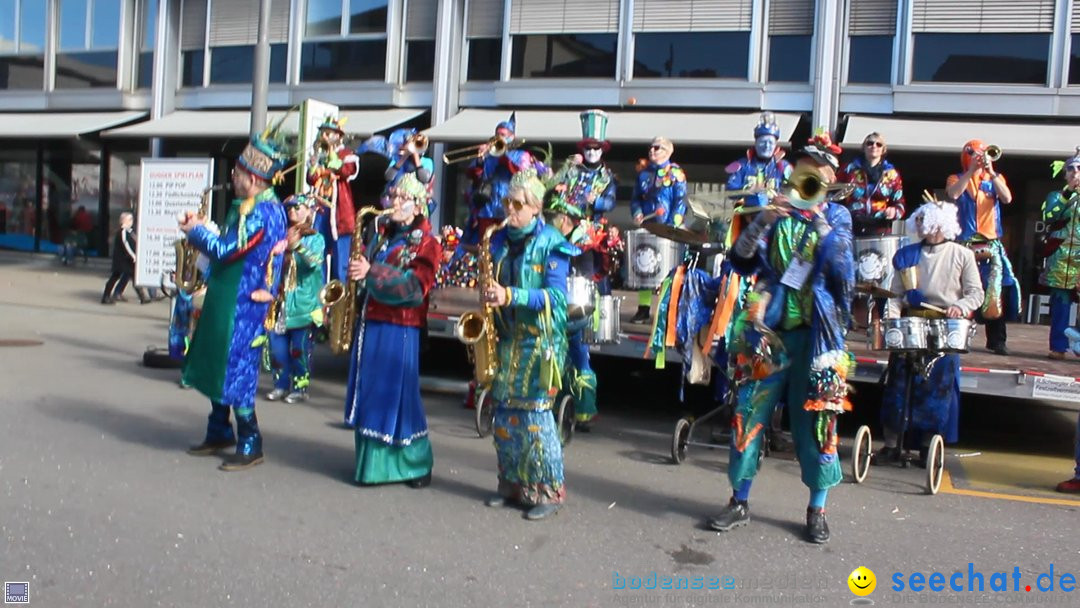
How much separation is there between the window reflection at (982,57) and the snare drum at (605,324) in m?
9.52

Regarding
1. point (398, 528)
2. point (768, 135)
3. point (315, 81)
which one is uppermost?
point (315, 81)

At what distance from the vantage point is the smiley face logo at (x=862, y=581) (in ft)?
14.3

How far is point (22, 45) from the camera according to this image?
875 inches

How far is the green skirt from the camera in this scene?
562cm

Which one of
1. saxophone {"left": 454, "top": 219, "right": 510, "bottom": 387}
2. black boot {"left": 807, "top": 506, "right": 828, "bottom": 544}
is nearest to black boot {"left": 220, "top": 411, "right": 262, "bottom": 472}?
saxophone {"left": 454, "top": 219, "right": 510, "bottom": 387}

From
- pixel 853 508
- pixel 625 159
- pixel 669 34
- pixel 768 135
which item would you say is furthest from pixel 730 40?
pixel 853 508

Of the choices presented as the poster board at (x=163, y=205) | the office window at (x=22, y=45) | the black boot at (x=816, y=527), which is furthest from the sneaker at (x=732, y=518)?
the office window at (x=22, y=45)

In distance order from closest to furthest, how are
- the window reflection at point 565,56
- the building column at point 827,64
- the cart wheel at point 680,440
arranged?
the cart wheel at point 680,440 < the building column at point 827,64 < the window reflection at point 565,56

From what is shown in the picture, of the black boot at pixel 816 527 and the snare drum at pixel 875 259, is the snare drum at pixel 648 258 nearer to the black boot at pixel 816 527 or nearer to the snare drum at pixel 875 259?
the snare drum at pixel 875 259

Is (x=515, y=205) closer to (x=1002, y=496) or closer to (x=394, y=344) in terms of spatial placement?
(x=394, y=344)

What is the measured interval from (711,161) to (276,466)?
36.7ft

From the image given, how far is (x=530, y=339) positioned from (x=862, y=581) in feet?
6.55

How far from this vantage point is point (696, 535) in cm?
507

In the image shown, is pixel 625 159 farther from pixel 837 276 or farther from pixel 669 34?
pixel 837 276
